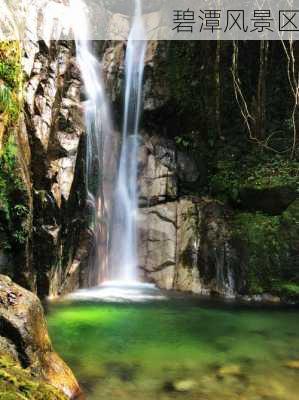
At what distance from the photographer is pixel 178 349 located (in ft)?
18.8

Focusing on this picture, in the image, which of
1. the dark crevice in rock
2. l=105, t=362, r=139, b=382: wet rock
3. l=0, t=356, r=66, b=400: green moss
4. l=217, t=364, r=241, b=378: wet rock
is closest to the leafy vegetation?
l=105, t=362, r=139, b=382: wet rock

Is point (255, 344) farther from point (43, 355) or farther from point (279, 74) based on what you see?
point (279, 74)

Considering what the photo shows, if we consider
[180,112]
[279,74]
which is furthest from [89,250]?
[279,74]

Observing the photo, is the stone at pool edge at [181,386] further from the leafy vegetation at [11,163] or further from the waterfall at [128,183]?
the waterfall at [128,183]

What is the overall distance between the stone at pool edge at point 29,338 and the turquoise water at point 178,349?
41 centimetres

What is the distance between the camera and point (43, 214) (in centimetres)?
834

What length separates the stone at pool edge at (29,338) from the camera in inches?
144

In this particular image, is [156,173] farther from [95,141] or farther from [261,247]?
[261,247]

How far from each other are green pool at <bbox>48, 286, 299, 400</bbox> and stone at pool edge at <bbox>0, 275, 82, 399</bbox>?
1.40 ft

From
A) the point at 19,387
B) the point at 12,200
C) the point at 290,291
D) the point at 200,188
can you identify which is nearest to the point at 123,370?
the point at 19,387

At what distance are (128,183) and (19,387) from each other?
29.8ft

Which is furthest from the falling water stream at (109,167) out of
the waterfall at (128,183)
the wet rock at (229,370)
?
the wet rock at (229,370)

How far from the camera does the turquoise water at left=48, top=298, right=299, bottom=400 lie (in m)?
4.41

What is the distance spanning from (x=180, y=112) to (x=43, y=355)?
899cm
